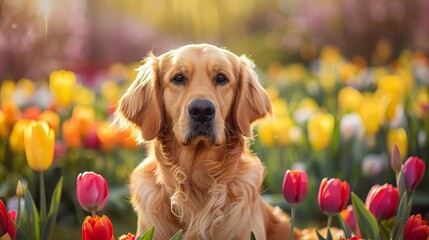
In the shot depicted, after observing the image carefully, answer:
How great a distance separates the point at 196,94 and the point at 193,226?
586mm

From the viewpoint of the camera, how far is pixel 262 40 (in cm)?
1353

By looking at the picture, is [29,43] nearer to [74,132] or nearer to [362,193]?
[74,132]

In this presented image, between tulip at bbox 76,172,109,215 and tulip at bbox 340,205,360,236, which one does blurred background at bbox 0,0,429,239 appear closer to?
tulip at bbox 340,205,360,236

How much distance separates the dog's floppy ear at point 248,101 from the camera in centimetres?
308

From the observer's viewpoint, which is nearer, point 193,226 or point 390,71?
point 193,226

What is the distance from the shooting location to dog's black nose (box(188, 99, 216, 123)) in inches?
110

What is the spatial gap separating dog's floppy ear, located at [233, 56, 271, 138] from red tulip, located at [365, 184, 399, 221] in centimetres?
67

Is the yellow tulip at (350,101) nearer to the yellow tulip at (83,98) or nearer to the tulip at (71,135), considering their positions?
the tulip at (71,135)

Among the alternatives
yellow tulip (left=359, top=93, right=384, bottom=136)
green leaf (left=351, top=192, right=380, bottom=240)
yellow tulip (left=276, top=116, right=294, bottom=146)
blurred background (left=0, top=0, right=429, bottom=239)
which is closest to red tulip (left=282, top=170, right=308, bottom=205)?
green leaf (left=351, top=192, right=380, bottom=240)

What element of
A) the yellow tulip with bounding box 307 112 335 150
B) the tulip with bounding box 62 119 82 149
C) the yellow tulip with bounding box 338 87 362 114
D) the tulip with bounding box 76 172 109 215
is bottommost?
the yellow tulip with bounding box 338 87 362 114

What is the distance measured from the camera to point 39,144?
2.72 meters

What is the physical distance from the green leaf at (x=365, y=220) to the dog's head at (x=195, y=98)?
25.7 inches

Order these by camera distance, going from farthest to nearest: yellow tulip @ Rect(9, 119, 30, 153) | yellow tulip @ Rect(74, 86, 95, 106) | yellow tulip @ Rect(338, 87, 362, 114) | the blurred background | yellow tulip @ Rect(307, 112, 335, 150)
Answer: yellow tulip @ Rect(74, 86, 95, 106), yellow tulip @ Rect(338, 87, 362, 114), the blurred background, yellow tulip @ Rect(307, 112, 335, 150), yellow tulip @ Rect(9, 119, 30, 153)

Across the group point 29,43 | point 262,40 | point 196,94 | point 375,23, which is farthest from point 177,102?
point 262,40
